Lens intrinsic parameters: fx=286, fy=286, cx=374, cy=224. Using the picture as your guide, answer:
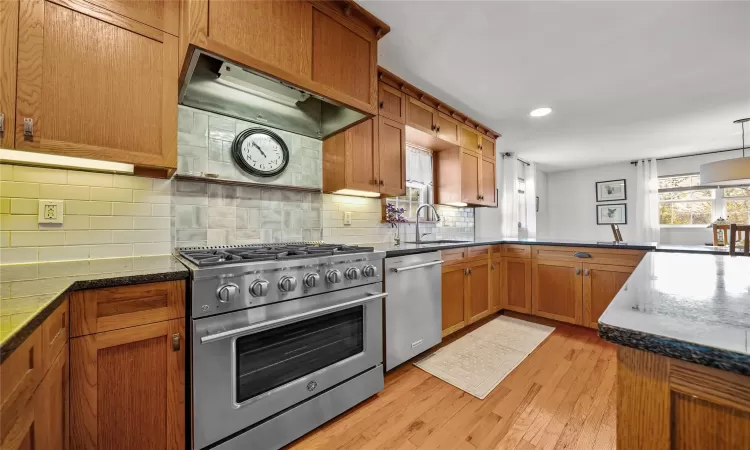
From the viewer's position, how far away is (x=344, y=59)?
166 centimetres

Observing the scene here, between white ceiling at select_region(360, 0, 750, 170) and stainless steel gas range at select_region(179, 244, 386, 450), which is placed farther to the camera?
white ceiling at select_region(360, 0, 750, 170)

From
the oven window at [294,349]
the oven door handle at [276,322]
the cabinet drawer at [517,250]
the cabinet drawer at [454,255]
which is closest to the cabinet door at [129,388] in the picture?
the oven door handle at [276,322]

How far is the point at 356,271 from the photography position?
1.61 meters

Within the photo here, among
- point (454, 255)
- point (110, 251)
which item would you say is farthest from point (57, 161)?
point (454, 255)

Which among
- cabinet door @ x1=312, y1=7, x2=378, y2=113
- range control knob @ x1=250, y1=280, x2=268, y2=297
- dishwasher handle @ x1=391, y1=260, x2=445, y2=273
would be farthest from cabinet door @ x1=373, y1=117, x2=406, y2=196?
range control knob @ x1=250, y1=280, x2=268, y2=297

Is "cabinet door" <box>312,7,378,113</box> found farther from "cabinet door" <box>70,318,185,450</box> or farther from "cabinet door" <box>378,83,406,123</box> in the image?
"cabinet door" <box>70,318,185,450</box>

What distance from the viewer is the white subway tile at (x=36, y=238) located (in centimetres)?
125

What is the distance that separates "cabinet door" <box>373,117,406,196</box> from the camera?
2.34 m

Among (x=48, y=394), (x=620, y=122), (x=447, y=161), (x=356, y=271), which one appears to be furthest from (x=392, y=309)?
(x=620, y=122)

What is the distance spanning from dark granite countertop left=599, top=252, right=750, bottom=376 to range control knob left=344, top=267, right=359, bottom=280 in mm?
1145

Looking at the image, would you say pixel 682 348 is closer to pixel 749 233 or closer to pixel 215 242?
pixel 215 242

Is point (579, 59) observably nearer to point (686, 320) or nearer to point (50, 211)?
point (686, 320)

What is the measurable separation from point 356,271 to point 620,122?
3895mm

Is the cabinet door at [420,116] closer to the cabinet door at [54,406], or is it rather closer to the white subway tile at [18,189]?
the white subway tile at [18,189]
